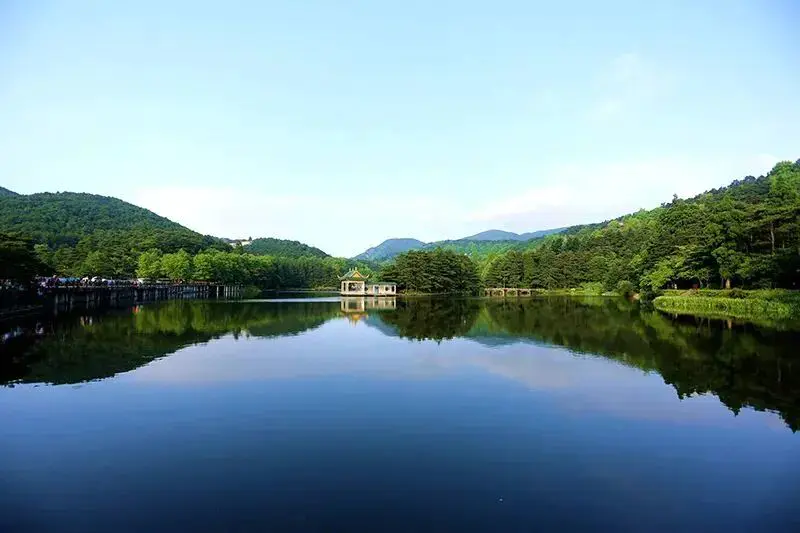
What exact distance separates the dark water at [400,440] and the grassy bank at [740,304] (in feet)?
45.9

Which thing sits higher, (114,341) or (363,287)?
(363,287)

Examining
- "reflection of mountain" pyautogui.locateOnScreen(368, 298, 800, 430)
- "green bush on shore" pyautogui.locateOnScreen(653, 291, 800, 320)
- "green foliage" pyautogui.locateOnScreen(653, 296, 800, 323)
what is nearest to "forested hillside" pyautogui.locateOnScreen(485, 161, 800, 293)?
"green bush on shore" pyautogui.locateOnScreen(653, 291, 800, 320)

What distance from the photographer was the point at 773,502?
727cm

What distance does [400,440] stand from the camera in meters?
9.84

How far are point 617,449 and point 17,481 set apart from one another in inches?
379

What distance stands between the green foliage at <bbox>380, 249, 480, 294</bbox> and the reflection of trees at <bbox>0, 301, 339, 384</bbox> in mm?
38102

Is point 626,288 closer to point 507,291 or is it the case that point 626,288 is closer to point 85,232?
point 507,291

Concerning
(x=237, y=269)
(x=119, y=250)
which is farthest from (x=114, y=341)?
(x=237, y=269)

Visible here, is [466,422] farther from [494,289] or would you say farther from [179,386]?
[494,289]

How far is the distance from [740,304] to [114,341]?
37.8m

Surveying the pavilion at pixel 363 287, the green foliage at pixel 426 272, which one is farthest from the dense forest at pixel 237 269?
the green foliage at pixel 426 272

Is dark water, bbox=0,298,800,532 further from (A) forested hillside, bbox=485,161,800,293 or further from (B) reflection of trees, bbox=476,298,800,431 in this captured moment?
(A) forested hillside, bbox=485,161,800,293

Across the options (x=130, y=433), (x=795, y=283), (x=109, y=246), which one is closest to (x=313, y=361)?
(x=130, y=433)

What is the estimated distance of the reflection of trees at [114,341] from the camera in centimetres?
1653
